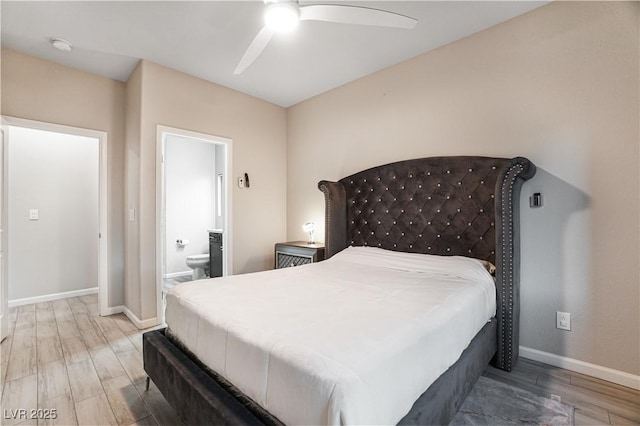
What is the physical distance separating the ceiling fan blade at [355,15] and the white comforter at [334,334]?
1688 millimetres

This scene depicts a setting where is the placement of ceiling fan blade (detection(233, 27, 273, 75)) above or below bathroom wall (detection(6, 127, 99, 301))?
above

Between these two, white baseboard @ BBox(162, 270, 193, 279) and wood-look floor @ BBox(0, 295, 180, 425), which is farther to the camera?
white baseboard @ BBox(162, 270, 193, 279)

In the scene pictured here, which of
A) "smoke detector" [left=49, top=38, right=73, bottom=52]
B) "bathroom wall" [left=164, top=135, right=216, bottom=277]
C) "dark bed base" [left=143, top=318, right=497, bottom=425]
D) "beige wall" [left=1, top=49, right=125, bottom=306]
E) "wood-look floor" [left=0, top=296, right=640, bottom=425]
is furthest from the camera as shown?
"bathroom wall" [left=164, top=135, right=216, bottom=277]

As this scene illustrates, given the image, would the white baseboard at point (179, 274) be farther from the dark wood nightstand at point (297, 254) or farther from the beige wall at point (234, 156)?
the dark wood nightstand at point (297, 254)

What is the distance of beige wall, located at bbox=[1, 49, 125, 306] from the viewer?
114 inches

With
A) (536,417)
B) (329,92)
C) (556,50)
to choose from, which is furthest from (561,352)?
(329,92)

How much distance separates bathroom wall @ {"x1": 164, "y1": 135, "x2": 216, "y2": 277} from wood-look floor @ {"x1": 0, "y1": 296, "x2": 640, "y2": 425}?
8.91 feet

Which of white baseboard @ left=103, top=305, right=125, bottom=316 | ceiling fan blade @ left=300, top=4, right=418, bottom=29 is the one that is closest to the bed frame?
ceiling fan blade @ left=300, top=4, right=418, bottom=29

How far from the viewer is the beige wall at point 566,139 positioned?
1.98 meters

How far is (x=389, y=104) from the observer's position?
3.26 m

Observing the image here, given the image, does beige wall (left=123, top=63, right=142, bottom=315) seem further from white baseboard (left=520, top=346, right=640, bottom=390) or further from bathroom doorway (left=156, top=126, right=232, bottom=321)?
white baseboard (left=520, top=346, right=640, bottom=390)

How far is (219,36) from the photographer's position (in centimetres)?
266

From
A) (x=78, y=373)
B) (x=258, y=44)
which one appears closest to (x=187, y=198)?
(x=78, y=373)

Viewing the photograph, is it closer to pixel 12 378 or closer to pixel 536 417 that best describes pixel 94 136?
pixel 12 378
